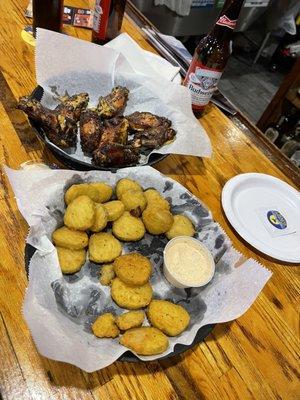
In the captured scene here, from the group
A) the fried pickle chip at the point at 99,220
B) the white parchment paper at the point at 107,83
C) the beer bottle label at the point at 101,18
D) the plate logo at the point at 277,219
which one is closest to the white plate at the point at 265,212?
the plate logo at the point at 277,219

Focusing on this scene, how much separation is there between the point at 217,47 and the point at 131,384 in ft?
3.11

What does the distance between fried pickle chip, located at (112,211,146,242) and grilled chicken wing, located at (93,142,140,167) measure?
0.17 metres

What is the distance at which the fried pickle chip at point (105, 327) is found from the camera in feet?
2.14

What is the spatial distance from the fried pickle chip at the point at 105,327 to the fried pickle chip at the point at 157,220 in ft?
0.75

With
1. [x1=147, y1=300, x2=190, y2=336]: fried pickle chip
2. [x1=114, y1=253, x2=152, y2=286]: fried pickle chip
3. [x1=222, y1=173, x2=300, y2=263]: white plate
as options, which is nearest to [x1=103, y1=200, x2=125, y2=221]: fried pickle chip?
[x1=114, y1=253, x2=152, y2=286]: fried pickle chip

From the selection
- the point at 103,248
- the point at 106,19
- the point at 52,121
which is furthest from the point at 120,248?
the point at 106,19

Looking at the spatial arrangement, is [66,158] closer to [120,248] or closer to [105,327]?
[120,248]

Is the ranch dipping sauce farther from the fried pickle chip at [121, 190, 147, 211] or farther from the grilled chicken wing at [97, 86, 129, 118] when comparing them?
the grilled chicken wing at [97, 86, 129, 118]

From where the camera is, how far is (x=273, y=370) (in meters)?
0.75

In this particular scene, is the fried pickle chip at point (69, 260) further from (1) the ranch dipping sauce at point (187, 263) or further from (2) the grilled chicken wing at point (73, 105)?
(2) the grilled chicken wing at point (73, 105)

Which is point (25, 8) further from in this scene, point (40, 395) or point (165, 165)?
point (40, 395)

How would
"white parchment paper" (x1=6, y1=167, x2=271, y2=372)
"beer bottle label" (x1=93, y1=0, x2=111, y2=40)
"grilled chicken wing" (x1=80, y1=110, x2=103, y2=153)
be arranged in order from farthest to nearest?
1. "beer bottle label" (x1=93, y1=0, x2=111, y2=40)
2. "grilled chicken wing" (x1=80, y1=110, x2=103, y2=153)
3. "white parchment paper" (x1=6, y1=167, x2=271, y2=372)

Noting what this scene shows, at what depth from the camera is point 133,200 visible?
82 centimetres

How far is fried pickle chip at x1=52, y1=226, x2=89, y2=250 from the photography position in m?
0.73
